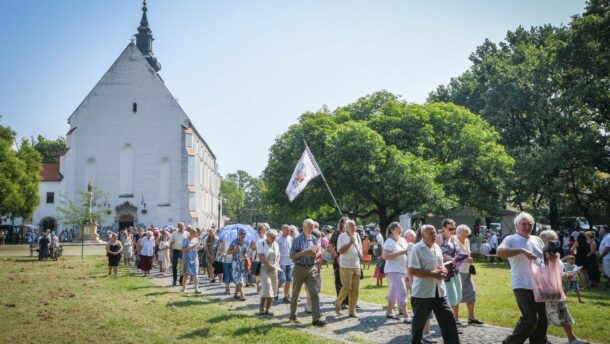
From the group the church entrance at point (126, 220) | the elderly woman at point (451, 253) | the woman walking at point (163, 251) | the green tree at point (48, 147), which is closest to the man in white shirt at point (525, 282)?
the elderly woman at point (451, 253)

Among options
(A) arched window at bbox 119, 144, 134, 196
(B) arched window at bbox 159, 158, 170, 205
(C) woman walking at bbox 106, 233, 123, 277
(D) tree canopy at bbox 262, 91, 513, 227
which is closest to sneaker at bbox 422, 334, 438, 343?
(C) woman walking at bbox 106, 233, 123, 277

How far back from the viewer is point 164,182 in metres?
53.9

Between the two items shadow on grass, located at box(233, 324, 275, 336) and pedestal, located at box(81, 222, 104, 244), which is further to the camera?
pedestal, located at box(81, 222, 104, 244)

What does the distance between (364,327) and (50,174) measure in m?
58.6

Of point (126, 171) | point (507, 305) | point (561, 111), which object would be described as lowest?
point (507, 305)

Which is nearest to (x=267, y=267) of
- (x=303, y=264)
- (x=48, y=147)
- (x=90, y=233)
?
(x=303, y=264)

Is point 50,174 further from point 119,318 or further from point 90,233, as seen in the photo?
point 119,318

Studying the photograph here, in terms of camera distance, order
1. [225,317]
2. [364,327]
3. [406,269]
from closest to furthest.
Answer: [364,327]
[406,269]
[225,317]

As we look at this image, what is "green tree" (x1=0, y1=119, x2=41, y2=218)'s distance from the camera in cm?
4638

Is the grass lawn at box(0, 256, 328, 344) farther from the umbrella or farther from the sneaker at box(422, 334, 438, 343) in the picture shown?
the umbrella

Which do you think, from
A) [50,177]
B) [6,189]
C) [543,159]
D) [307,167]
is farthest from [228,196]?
[307,167]

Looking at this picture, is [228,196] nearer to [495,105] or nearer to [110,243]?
[495,105]

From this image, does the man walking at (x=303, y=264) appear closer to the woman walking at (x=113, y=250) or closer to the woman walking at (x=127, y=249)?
the woman walking at (x=113, y=250)

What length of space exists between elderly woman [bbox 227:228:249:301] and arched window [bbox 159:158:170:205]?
4054cm
